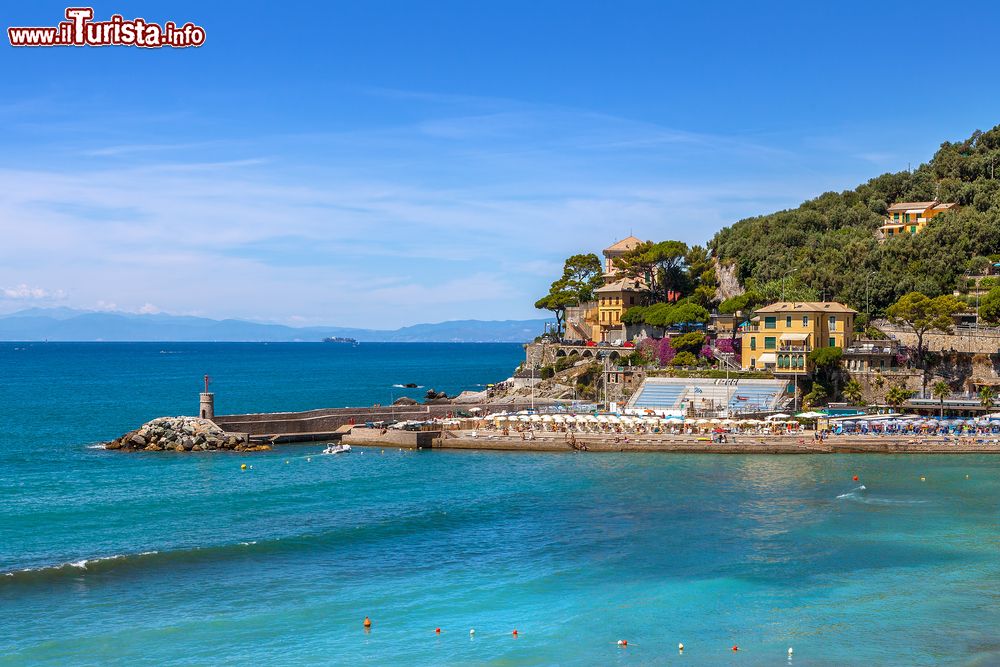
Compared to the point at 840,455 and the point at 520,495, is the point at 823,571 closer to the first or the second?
the point at 520,495

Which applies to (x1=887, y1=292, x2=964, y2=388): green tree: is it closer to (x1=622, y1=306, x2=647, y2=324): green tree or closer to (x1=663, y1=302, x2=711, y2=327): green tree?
(x1=663, y1=302, x2=711, y2=327): green tree

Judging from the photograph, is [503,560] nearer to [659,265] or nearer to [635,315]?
[635,315]

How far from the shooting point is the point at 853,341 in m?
80.8

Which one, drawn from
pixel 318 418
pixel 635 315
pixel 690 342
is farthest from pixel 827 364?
pixel 318 418

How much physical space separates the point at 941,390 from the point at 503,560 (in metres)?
48.6

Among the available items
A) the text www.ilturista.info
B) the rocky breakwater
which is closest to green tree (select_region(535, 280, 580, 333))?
the rocky breakwater

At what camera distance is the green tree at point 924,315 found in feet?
246

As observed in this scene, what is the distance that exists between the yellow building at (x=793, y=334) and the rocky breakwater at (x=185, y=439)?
39.7m

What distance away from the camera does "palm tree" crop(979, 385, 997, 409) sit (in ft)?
229

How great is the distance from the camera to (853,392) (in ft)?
246

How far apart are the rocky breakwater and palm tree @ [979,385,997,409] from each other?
165 feet

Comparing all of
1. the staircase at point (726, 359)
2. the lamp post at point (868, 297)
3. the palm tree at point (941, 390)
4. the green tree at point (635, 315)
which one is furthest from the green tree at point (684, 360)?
the palm tree at point (941, 390)

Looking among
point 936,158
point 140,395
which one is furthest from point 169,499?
point 936,158

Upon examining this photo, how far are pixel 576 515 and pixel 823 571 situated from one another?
11.8 meters
